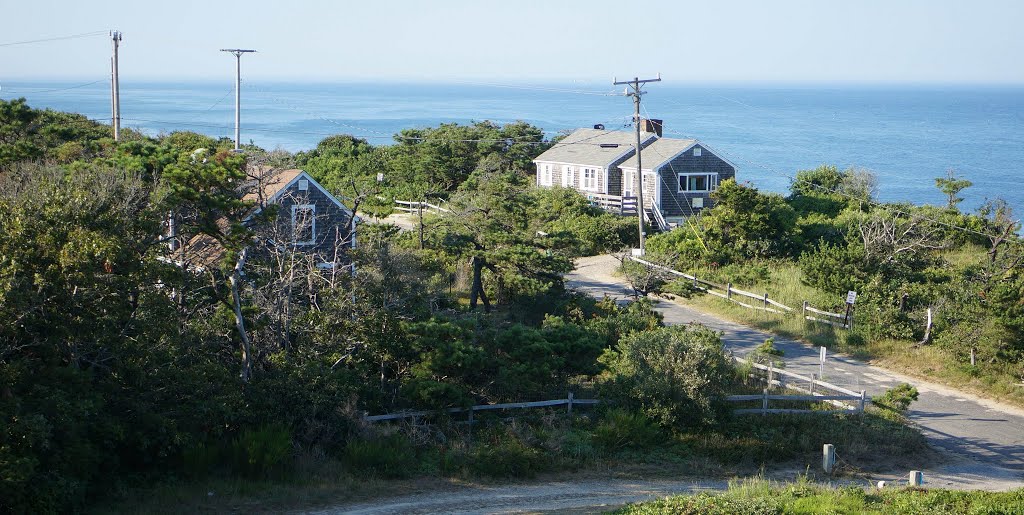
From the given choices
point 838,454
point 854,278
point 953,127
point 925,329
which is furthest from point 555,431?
point 953,127

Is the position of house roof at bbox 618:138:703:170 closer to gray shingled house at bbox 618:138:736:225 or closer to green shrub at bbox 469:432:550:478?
gray shingled house at bbox 618:138:736:225

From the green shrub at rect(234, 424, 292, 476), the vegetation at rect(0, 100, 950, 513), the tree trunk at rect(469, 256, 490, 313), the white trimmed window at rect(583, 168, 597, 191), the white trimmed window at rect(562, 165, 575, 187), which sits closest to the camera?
the vegetation at rect(0, 100, 950, 513)

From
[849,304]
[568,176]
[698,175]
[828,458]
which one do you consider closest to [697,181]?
[698,175]

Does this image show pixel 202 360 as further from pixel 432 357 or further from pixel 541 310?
pixel 541 310

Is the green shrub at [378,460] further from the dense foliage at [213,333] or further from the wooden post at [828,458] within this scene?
the wooden post at [828,458]

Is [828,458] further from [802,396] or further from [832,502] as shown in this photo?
[832,502]

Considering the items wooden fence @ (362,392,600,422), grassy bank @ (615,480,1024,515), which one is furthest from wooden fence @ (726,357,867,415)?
grassy bank @ (615,480,1024,515)
